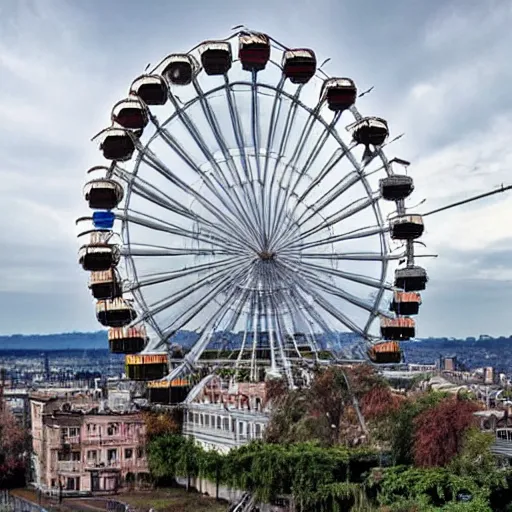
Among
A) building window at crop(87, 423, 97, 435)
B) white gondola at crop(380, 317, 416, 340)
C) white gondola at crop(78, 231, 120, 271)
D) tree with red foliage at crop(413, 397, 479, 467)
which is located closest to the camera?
white gondola at crop(78, 231, 120, 271)

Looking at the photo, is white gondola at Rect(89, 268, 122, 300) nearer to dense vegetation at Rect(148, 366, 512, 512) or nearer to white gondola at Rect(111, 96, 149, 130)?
white gondola at Rect(111, 96, 149, 130)

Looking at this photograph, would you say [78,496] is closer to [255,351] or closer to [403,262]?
[255,351]

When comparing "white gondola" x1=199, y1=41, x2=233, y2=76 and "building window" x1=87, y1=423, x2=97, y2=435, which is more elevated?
"white gondola" x1=199, y1=41, x2=233, y2=76

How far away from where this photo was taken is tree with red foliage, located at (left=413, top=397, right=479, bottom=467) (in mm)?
22953

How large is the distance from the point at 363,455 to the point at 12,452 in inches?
710

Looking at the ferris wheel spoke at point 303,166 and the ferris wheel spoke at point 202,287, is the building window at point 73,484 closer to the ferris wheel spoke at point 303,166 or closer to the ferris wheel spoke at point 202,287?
the ferris wheel spoke at point 202,287

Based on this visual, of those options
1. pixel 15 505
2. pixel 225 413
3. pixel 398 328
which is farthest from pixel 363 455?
pixel 15 505

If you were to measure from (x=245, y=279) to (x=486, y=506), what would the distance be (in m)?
8.10

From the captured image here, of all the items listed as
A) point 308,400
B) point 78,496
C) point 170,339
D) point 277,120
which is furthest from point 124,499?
point 277,120

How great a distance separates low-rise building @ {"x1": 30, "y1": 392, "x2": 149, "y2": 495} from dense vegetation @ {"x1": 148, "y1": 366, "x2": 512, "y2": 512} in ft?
8.14

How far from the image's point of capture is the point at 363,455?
25.3m

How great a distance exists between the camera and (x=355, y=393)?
28.4 metres

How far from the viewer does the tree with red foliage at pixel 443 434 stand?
75.3 ft

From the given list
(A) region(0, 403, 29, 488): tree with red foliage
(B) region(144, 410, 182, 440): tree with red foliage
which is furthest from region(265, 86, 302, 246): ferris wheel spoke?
(A) region(0, 403, 29, 488): tree with red foliage
